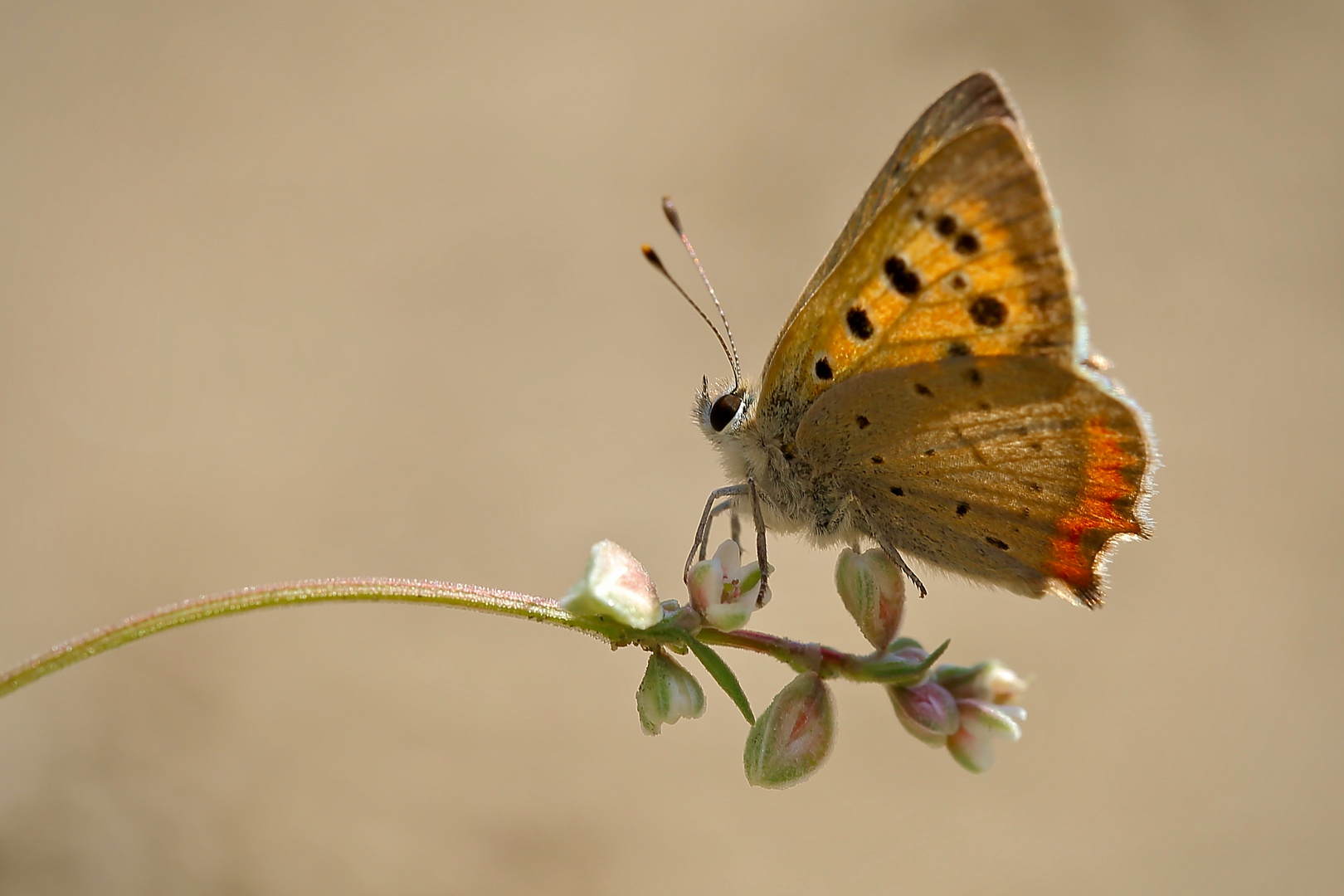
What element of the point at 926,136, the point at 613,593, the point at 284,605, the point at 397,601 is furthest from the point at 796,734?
the point at 926,136

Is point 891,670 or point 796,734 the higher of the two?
point 891,670

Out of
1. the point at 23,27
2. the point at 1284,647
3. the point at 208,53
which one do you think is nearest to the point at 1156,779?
the point at 1284,647

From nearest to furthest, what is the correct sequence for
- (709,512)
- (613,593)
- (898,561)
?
(613,593) → (898,561) → (709,512)

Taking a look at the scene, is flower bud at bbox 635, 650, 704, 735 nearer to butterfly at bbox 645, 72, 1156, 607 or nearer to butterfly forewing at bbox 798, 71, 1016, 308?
butterfly at bbox 645, 72, 1156, 607

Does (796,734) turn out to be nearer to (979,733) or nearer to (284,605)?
(979,733)

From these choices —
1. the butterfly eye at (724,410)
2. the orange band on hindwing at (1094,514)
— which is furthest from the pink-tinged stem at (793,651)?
the butterfly eye at (724,410)

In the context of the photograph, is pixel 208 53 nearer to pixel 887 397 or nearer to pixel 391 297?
pixel 391 297
